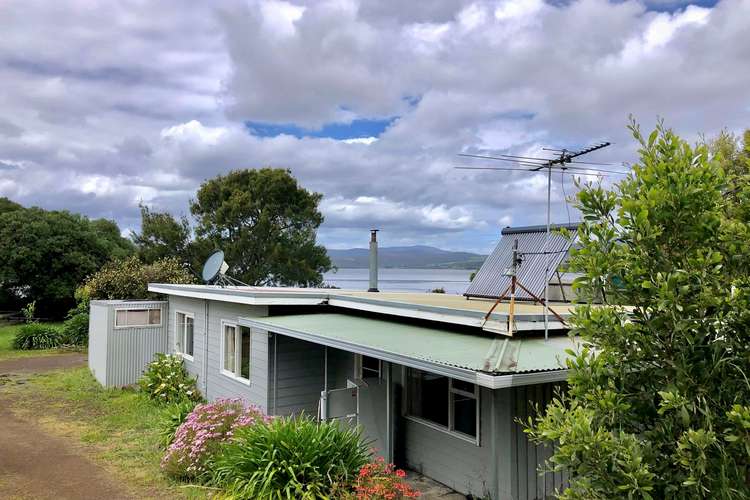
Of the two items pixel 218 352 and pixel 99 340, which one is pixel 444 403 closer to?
pixel 218 352

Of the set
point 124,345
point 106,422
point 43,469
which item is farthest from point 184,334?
point 43,469

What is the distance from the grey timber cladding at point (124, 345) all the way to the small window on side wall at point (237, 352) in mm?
4530

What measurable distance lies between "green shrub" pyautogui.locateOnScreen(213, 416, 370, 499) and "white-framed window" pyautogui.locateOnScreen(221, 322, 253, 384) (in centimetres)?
415

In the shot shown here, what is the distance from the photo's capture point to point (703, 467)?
115 inches

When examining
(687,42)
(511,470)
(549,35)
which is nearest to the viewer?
(511,470)

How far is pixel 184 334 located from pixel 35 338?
12889mm

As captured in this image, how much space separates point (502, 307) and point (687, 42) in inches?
396

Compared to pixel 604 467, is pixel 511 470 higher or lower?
lower

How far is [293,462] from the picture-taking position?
6730 millimetres

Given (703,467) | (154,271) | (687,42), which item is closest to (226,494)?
(703,467)

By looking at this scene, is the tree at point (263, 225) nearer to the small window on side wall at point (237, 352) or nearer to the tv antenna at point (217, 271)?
the tv antenna at point (217, 271)

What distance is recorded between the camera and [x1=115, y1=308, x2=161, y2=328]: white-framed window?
1571 centimetres

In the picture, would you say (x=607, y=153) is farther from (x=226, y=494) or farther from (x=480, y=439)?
(x=226, y=494)

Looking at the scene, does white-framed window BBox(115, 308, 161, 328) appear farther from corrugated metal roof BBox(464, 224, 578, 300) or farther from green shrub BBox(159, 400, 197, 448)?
corrugated metal roof BBox(464, 224, 578, 300)
